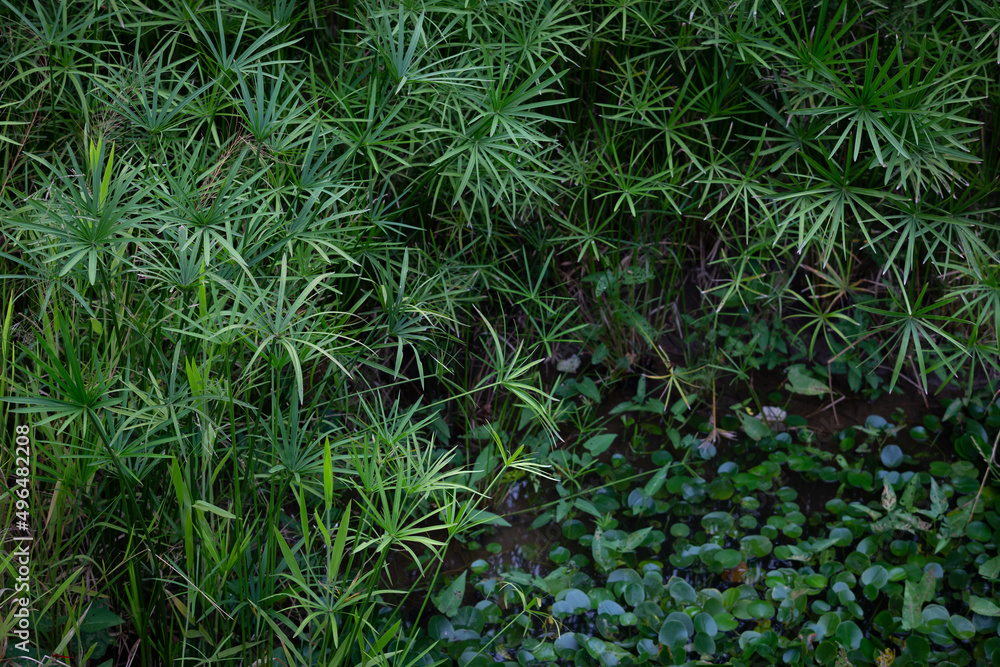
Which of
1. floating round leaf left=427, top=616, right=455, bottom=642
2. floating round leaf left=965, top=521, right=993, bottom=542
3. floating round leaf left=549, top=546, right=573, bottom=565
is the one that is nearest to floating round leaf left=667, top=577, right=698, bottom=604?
floating round leaf left=549, top=546, right=573, bottom=565

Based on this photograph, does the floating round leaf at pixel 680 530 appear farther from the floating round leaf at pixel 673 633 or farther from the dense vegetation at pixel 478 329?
the floating round leaf at pixel 673 633

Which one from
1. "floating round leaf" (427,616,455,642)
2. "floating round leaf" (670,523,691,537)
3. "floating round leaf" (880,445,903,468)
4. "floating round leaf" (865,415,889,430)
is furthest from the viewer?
"floating round leaf" (865,415,889,430)

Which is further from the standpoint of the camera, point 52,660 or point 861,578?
point 861,578

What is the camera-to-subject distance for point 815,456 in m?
2.27

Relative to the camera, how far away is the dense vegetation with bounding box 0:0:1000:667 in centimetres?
143

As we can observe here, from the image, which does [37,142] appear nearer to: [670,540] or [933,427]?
[670,540]

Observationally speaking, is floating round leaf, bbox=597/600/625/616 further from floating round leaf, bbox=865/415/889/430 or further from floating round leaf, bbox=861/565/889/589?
floating round leaf, bbox=865/415/889/430

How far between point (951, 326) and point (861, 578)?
0.99 metres

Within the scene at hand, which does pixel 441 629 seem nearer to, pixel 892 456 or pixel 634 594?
pixel 634 594

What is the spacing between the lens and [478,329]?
2398mm

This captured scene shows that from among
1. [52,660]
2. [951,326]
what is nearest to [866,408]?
[951,326]

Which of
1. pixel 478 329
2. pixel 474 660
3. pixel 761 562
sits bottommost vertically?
pixel 761 562

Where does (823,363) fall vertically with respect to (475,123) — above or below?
below

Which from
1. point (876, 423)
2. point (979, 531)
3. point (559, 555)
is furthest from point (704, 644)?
point (876, 423)
